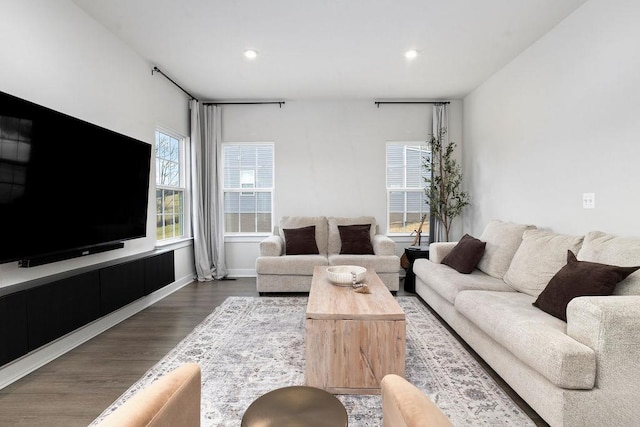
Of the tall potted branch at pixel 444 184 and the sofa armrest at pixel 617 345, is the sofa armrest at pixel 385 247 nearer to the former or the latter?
the tall potted branch at pixel 444 184

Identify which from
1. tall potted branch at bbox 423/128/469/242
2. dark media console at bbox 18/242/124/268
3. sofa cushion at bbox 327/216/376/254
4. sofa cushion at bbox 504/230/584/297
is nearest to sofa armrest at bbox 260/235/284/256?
sofa cushion at bbox 327/216/376/254

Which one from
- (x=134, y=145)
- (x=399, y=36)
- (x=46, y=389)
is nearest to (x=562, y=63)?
(x=399, y=36)

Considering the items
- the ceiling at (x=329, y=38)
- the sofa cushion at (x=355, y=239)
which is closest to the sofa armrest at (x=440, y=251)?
the sofa cushion at (x=355, y=239)

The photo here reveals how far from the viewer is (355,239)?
4.53m

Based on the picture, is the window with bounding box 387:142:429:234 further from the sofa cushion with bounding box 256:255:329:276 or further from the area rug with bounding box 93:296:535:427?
the area rug with bounding box 93:296:535:427

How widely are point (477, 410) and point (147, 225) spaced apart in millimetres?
3526

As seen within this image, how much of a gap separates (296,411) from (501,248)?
2.72 metres

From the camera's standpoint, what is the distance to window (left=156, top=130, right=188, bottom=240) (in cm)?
422

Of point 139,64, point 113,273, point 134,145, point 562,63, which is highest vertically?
point 139,64

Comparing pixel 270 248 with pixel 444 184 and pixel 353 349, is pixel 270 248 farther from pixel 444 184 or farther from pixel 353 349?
pixel 444 184

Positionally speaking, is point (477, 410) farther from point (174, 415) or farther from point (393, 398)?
point (174, 415)

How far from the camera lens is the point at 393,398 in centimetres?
78

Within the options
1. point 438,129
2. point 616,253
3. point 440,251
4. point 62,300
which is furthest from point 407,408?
point 438,129

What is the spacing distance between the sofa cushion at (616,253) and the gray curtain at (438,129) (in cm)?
260
